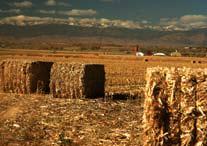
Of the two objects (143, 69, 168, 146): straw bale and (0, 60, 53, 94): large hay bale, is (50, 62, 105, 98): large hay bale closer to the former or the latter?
(0, 60, 53, 94): large hay bale

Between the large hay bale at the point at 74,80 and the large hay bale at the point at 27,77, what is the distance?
1.23m

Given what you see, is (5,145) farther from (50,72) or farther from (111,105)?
(50,72)

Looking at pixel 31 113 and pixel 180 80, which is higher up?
pixel 180 80

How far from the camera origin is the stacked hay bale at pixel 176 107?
27.1ft

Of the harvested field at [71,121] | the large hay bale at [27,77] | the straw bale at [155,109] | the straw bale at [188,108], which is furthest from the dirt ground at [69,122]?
the straw bale at [188,108]

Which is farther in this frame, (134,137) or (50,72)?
(50,72)

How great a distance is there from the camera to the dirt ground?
1091cm

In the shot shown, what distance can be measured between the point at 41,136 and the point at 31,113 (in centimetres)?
217

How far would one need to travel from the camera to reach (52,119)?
41.5 ft

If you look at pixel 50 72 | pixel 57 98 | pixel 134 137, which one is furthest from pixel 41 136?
pixel 50 72

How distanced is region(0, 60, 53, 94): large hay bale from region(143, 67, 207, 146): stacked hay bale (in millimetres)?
9184

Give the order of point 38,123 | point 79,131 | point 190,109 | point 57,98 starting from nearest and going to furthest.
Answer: point 190,109 → point 79,131 → point 38,123 → point 57,98

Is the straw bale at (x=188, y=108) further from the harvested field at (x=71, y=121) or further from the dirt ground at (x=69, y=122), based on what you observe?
the dirt ground at (x=69, y=122)

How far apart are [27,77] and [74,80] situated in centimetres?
220
